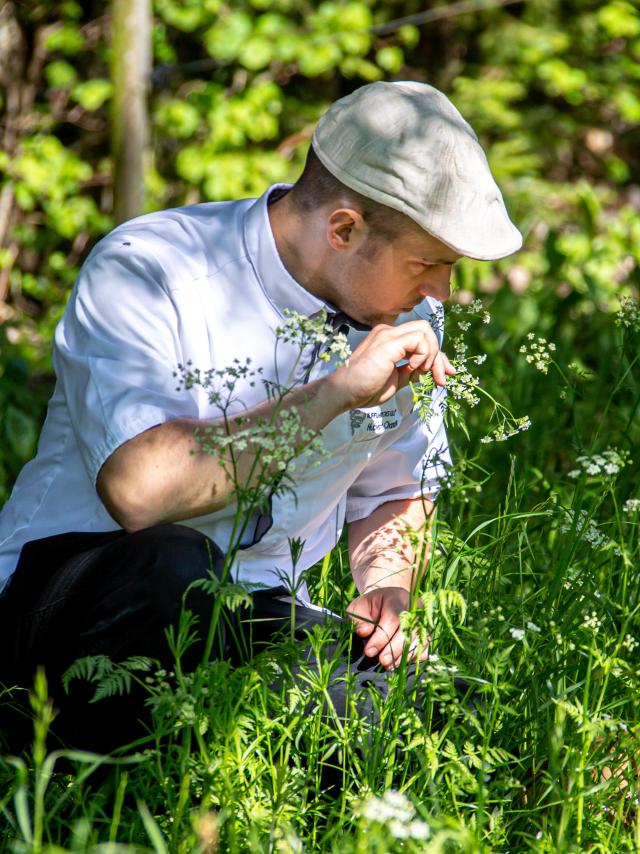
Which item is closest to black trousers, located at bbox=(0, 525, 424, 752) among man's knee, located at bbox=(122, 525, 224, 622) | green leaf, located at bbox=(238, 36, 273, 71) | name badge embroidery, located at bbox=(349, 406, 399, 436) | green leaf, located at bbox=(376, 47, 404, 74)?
man's knee, located at bbox=(122, 525, 224, 622)

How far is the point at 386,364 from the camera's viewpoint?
184cm

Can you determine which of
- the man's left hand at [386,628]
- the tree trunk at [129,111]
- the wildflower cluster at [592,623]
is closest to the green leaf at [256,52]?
the tree trunk at [129,111]

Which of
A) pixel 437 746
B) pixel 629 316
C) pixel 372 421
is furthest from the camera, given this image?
pixel 372 421

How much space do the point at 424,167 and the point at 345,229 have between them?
200 mm

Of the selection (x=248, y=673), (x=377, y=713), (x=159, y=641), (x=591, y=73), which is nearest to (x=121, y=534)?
(x=159, y=641)

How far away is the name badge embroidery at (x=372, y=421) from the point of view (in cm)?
230

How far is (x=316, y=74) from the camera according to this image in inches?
233

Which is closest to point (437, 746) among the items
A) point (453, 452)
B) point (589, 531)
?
point (589, 531)

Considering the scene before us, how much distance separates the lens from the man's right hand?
183 cm

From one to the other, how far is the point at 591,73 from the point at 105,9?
9.17ft

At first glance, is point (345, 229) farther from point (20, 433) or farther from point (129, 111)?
point (129, 111)

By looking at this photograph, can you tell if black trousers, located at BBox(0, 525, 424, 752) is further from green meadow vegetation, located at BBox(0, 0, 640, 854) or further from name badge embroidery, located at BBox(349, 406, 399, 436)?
name badge embroidery, located at BBox(349, 406, 399, 436)

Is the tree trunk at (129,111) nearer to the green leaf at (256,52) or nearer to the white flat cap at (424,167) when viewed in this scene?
the green leaf at (256,52)

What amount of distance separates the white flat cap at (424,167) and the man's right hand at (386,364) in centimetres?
25
